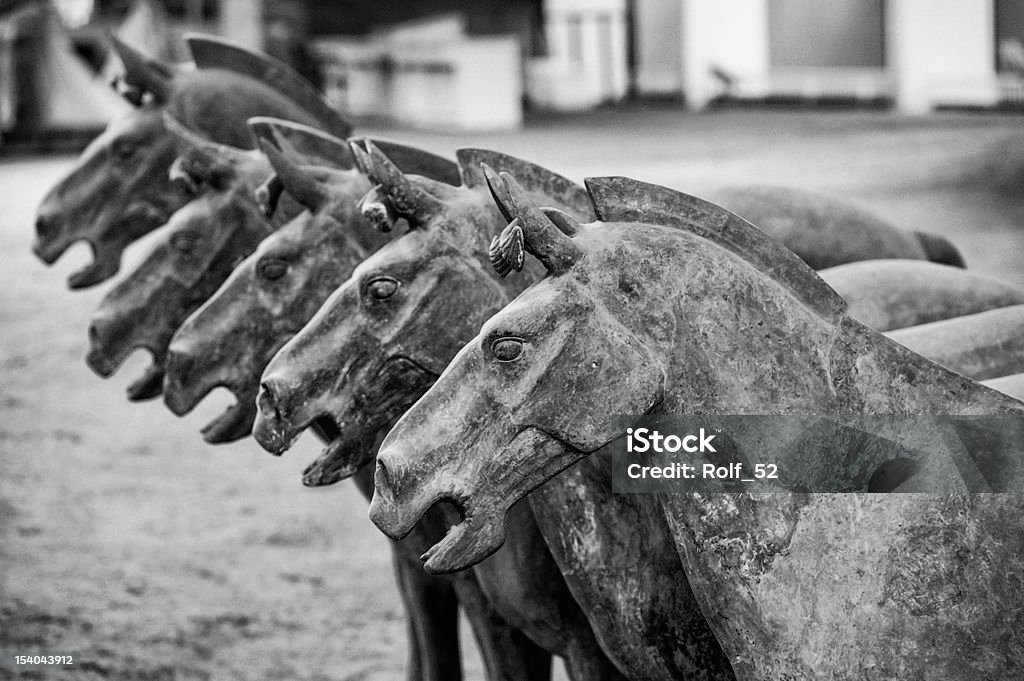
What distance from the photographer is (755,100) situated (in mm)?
19234

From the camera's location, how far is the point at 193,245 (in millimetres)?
3990

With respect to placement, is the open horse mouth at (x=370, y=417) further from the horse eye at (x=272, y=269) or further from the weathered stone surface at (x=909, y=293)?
the weathered stone surface at (x=909, y=293)

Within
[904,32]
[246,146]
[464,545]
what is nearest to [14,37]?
[904,32]

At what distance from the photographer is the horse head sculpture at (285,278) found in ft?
10.9

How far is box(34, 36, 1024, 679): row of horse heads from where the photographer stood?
89.7 inches

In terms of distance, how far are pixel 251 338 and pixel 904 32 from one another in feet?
46.9

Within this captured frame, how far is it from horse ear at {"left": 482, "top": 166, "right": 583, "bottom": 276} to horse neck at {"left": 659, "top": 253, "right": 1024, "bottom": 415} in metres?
0.18

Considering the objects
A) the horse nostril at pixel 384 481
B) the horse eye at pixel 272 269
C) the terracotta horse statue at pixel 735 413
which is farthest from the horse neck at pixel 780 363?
the horse eye at pixel 272 269

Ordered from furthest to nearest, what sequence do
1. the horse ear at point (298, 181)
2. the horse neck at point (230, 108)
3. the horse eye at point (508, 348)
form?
1. the horse neck at point (230, 108)
2. the horse ear at point (298, 181)
3. the horse eye at point (508, 348)

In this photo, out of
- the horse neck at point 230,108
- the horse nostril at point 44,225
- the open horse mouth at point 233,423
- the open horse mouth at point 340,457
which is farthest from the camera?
the horse nostril at point 44,225

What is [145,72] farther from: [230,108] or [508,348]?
[508,348]

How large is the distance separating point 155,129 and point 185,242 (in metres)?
0.81

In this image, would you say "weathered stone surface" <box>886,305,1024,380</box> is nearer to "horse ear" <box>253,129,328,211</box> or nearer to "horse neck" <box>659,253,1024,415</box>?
"horse neck" <box>659,253,1024,415</box>

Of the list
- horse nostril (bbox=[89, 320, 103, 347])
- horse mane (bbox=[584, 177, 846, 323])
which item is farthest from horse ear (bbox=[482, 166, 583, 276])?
horse nostril (bbox=[89, 320, 103, 347])
